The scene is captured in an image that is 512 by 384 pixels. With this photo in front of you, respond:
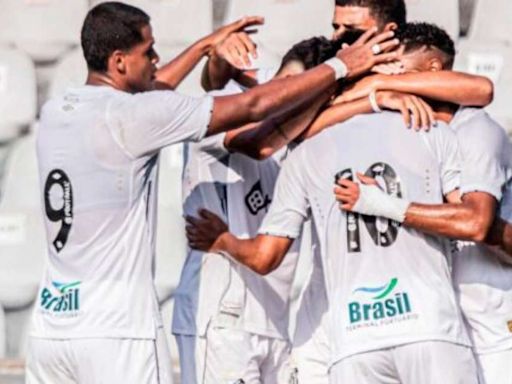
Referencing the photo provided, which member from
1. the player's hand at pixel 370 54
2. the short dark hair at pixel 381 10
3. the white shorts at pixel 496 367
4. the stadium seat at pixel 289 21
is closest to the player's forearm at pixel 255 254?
the player's hand at pixel 370 54

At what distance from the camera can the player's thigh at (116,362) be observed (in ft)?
17.4

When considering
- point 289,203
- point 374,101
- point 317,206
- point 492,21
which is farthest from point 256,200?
point 492,21

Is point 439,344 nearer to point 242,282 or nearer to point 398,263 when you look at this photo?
point 398,263

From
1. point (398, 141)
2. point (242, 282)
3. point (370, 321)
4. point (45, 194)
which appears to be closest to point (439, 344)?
point (370, 321)

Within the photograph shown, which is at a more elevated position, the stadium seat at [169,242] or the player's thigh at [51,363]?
the player's thigh at [51,363]

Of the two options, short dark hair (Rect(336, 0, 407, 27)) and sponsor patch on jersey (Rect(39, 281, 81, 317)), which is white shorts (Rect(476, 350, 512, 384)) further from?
sponsor patch on jersey (Rect(39, 281, 81, 317))

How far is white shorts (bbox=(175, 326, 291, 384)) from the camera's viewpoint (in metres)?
5.83

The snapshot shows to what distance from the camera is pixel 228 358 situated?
230 inches

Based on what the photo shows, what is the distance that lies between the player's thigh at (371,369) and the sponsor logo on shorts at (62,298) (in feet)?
3.14

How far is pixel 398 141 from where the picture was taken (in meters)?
5.17

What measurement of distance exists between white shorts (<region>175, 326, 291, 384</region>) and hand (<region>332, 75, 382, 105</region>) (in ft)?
3.22

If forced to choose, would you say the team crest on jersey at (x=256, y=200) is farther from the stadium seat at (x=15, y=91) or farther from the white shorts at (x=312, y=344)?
the stadium seat at (x=15, y=91)

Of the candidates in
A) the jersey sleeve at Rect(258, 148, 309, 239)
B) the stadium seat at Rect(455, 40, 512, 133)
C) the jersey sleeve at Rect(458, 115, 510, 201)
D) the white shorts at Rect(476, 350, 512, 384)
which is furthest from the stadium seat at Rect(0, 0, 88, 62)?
the white shorts at Rect(476, 350, 512, 384)

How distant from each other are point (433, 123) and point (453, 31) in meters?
4.08
